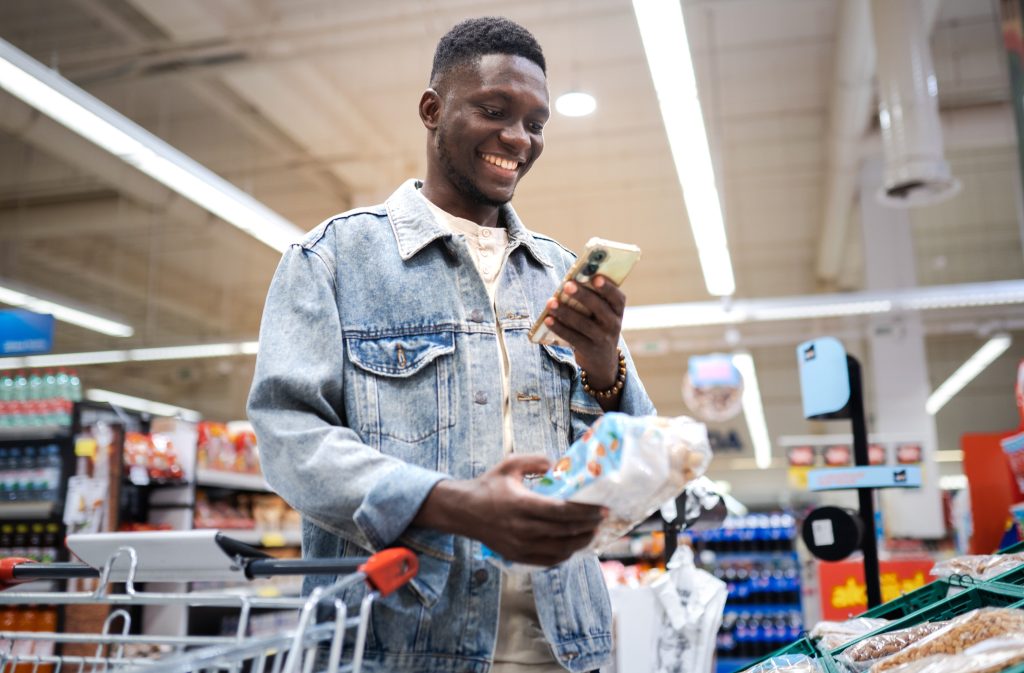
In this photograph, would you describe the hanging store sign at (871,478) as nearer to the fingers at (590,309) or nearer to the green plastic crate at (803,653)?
the green plastic crate at (803,653)

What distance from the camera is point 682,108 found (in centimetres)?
631

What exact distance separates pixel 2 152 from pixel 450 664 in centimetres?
1260

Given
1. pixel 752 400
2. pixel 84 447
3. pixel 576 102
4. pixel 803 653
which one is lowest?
pixel 803 653

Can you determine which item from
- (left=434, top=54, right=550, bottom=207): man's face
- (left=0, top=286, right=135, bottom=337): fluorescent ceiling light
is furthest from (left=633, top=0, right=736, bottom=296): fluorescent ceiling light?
(left=0, top=286, right=135, bottom=337): fluorescent ceiling light

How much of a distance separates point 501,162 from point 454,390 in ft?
1.28

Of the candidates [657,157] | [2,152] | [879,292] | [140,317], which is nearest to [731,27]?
[657,157]

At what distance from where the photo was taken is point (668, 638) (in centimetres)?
355

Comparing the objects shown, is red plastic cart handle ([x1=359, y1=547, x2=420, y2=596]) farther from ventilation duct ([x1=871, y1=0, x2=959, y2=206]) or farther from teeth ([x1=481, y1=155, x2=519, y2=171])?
ventilation duct ([x1=871, y1=0, x2=959, y2=206])

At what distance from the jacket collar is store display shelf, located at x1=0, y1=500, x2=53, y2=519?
16.6 feet

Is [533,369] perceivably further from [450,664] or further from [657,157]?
[657,157]

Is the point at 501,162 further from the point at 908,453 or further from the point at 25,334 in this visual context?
the point at 908,453

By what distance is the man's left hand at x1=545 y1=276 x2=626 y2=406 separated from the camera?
1.27 metres

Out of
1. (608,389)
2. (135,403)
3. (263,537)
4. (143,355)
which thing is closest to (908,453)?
(263,537)

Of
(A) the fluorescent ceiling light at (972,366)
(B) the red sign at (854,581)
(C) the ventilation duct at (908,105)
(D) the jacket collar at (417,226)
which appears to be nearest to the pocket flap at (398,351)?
(D) the jacket collar at (417,226)
